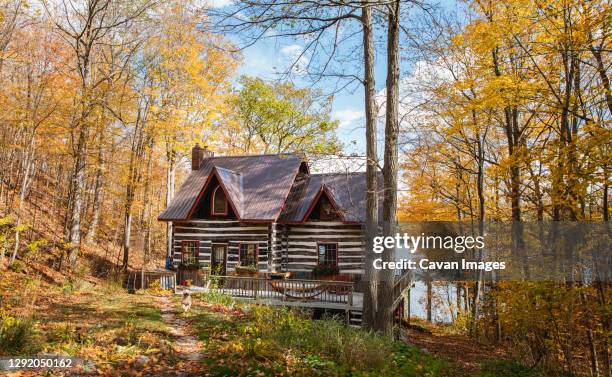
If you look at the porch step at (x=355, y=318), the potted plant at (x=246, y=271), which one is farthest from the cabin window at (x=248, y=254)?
the porch step at (x=355, y=318)

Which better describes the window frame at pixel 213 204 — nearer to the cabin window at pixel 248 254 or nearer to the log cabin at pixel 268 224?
the log cabin at pixel 268 224

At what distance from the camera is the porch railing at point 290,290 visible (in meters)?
15.2

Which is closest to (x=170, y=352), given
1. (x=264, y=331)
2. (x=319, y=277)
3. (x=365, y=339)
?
(x=264, y=331)

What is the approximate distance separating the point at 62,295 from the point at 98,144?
763 centimetres

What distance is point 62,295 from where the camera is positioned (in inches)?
505

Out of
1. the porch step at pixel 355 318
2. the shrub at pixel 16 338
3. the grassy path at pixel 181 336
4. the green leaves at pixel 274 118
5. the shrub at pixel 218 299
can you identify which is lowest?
the porch step at pixel 355 318

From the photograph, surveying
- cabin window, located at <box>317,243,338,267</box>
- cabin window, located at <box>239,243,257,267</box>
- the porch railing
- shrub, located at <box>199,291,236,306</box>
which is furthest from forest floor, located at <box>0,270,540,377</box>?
cabin window, located at <box>317,243,338,267</box>

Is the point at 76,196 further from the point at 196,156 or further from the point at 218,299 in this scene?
the point at 196,156

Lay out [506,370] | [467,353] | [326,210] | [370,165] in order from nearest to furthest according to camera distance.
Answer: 1. [506,370]
2. [370,165]
3. [467,353]
4. [326,210]

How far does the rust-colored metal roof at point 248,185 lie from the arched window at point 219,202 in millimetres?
671

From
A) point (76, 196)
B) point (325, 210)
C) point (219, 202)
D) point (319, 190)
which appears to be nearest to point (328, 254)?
point (325, 210)

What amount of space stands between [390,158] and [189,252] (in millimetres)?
15672

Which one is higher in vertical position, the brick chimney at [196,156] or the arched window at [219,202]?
the brick chimney at [196,156]

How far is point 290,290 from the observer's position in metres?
15.8
